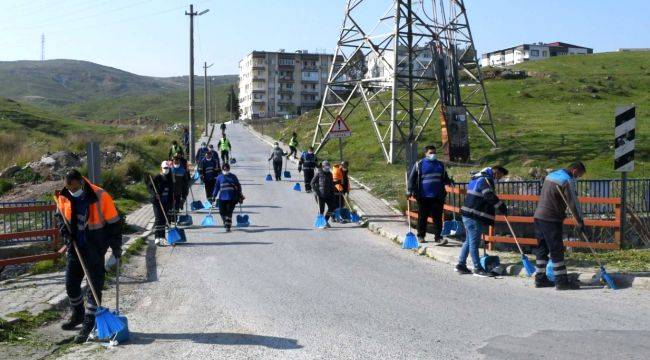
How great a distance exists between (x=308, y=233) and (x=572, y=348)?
1018 cm

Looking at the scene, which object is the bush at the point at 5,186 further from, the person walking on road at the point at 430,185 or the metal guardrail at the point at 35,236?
the person walking on road at the point at 430,185

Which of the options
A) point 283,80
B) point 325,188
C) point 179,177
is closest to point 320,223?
point 325,188

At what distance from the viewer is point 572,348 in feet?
22.2

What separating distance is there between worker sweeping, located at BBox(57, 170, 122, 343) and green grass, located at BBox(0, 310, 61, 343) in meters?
0.68

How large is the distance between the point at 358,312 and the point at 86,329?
3.15 metres

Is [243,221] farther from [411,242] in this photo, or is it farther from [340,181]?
[411,242]

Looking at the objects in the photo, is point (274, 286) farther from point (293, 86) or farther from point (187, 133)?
point (293, 86)

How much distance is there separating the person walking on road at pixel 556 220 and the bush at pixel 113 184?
16.0 metres

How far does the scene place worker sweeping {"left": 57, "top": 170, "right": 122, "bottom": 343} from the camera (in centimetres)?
784

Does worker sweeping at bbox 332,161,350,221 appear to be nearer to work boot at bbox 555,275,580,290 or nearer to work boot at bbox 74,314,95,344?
work boot at bbox 555,275,580,290

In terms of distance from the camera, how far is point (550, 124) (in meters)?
43.0

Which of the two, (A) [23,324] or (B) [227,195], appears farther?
(B) [227,195]

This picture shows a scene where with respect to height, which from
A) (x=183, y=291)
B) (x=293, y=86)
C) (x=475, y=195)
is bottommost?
(x=183, y=291)

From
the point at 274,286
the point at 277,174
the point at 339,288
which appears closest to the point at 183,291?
the point at 274,286
